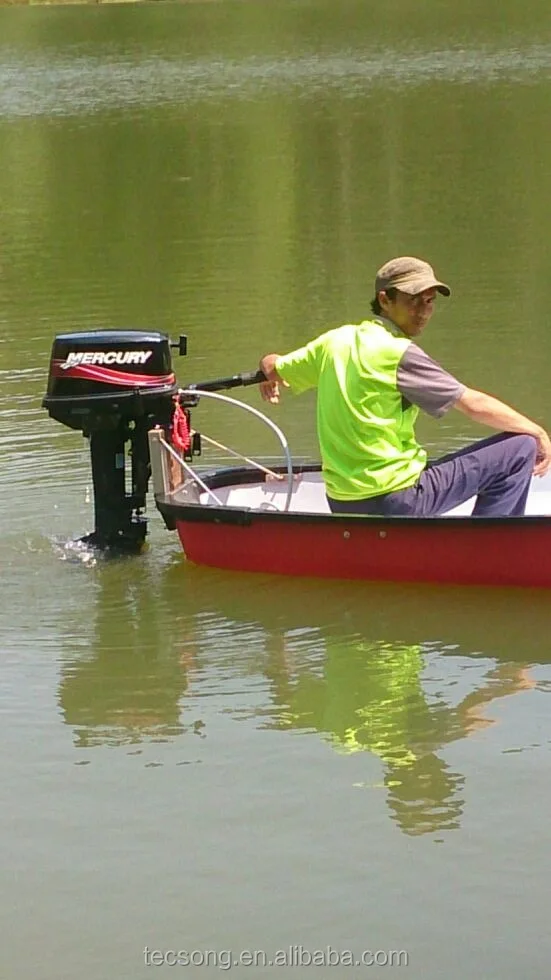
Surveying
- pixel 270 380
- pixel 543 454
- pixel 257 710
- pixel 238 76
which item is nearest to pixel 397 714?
pixel 257 710

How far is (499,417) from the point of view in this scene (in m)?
6.91

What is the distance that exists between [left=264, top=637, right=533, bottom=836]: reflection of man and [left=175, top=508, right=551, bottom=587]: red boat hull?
504mm

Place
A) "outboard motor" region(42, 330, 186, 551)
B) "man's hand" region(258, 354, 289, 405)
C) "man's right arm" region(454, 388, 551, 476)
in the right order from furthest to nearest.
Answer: "outboard motor" region(42, 330, 186, 551)
"man's hand" region(258, 354, 289, 405)
"man's right arm" region(454, 388, 551, 476)

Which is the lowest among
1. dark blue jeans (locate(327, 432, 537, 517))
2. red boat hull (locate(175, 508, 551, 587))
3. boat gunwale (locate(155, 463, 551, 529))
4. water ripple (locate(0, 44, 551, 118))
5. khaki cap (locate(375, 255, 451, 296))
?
red boat hull (locate(175, 508, 551, 587))

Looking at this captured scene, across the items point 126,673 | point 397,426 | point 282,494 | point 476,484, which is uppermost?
point 397,426

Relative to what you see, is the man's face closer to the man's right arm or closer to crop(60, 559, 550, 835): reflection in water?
the man's right arm

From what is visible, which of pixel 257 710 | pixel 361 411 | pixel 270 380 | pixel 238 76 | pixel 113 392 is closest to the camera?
pixel 257 710

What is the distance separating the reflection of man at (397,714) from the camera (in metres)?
5.41

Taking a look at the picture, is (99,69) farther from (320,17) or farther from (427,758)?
(427,758)

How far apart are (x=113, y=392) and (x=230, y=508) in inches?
29.9

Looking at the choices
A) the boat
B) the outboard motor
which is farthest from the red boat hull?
the outboard motor

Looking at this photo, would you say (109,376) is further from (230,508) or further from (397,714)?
(397,714)

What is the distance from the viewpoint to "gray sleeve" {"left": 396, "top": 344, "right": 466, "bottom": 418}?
683 cm

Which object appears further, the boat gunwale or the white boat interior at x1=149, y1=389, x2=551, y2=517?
the white boat interior at x1=149, y1=389, x2=551, y2=517
